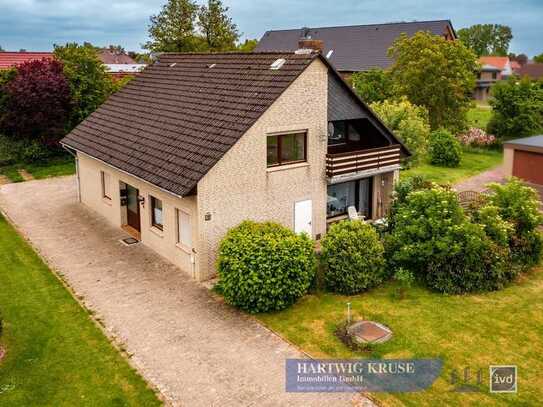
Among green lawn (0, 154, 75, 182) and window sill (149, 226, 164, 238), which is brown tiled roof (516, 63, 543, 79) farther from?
window sill (149, 226, 164, 238)

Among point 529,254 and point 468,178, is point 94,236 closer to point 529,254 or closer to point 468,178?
point 529,254

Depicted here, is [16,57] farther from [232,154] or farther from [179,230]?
[232,154]

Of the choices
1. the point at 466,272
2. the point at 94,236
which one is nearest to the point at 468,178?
the point at 466,272

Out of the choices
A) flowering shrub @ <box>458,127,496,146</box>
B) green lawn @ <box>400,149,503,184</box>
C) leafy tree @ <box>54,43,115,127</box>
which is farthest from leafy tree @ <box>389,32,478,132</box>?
leafy tree @ <box>54,43,115,127</box>

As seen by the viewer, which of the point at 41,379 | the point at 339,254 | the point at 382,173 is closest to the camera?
the point at 41,379

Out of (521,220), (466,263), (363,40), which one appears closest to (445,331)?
(466,263)
